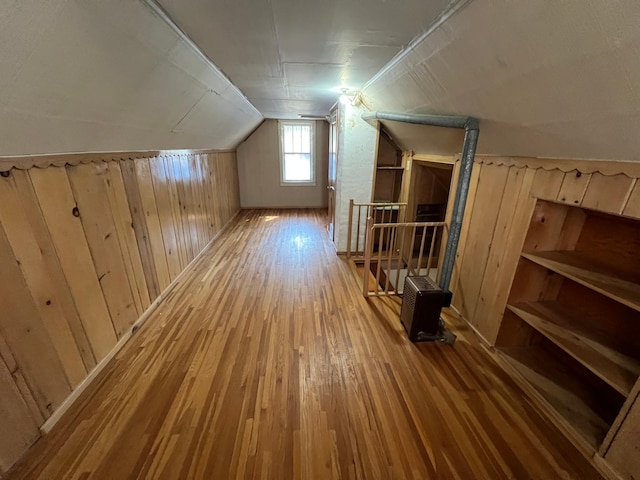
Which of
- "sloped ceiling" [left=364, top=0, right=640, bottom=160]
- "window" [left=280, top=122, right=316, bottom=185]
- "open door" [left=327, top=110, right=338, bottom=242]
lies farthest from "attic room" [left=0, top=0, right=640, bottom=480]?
"window" [left=280, top=122, right=316, bottom=185]

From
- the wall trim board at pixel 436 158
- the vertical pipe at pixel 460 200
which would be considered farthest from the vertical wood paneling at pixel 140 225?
the wall trim board at pixel 436 158

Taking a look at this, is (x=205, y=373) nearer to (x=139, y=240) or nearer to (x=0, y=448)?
(x=0, y=448)

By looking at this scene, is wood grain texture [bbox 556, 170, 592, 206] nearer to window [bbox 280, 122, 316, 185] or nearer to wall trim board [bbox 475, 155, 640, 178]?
wall trim board [bbox 475, 155, 640, 178]

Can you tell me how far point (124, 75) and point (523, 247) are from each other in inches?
106

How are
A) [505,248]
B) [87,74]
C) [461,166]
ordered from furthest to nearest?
[461,166] → [505,248] → [87,74]

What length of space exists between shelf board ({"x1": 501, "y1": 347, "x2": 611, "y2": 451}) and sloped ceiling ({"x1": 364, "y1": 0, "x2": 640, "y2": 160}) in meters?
1.44

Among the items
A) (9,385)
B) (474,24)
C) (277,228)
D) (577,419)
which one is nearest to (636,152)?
(474,24)

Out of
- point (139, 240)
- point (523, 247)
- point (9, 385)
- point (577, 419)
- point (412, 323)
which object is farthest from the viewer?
point (139, 240)

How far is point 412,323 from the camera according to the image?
2.16 m

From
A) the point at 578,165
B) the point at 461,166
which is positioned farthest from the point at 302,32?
the point at 578,165

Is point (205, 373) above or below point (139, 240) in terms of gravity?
below

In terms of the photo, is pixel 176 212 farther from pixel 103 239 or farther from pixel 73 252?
pixel 73 252

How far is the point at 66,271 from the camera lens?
157cm

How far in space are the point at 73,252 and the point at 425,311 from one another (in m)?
2.49
